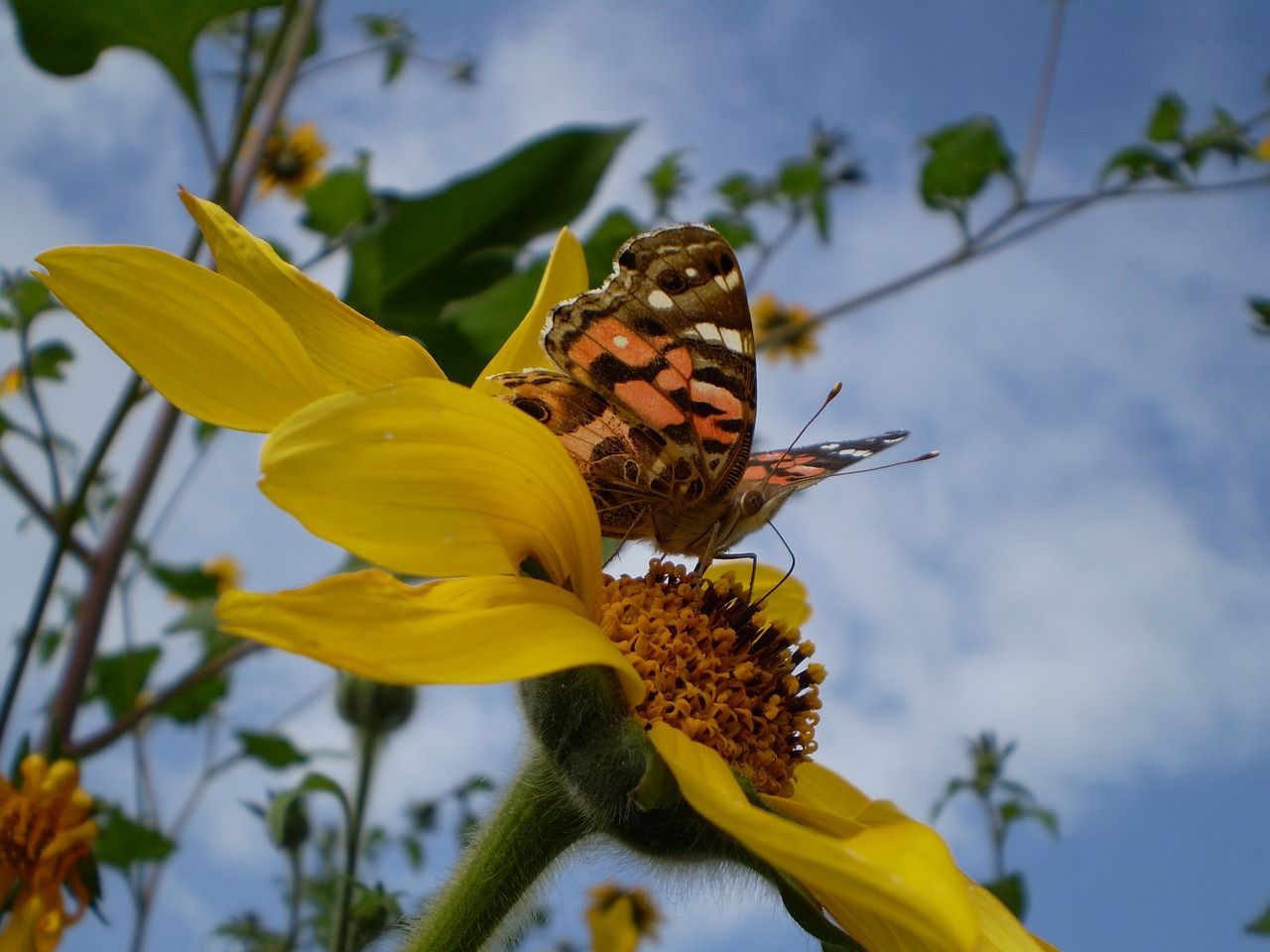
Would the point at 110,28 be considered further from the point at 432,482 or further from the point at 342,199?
the point at 432,482

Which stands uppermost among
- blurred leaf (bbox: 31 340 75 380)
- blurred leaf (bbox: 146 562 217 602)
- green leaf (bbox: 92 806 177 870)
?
blurred leaf (bbox: 31 340 75 380)

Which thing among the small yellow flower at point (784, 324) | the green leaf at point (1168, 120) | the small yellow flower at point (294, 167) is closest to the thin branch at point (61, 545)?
the green leaf at point (1168, 120)

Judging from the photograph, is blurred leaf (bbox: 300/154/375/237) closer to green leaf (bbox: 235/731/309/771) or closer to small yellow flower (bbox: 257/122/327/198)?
green leaf (bbox: 235/731/309/771)

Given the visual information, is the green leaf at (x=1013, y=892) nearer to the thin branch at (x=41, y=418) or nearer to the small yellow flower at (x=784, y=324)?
the thin branch at (x=41, y=418)

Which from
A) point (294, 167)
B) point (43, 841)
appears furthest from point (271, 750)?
point (294, 167)

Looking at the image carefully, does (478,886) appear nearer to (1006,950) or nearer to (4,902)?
(1006,950)

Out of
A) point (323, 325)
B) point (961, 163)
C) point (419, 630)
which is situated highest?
point (961, 163)

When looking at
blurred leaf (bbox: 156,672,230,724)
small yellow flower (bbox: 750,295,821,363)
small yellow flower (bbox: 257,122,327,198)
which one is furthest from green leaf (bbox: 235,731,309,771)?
small yellow flower (bbox: 750,295,821,363)
